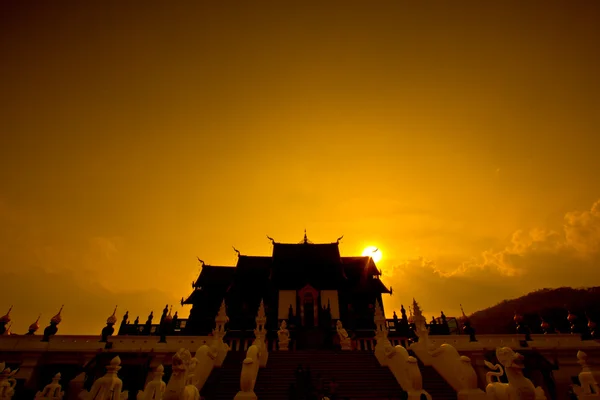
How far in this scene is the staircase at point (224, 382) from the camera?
11.9 metres

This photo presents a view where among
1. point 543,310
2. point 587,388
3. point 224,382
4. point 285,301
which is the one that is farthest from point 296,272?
point 543,310

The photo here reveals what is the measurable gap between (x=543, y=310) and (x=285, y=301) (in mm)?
37869

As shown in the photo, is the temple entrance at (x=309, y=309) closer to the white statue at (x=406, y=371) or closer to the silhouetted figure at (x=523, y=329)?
the white statue at (x=406, y=371)

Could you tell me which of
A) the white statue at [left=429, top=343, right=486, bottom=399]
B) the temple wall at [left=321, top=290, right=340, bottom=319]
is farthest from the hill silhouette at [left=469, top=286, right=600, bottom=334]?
the white statue at [left=429, top=343, right=486, bottom=399]

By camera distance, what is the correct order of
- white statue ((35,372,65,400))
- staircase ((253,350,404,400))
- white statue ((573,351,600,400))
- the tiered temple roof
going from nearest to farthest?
white statue ((573,351,600,400)) → white statue ((35,372,65,400)) → staircase ((253,350,404,400)) → the tiered temple roof

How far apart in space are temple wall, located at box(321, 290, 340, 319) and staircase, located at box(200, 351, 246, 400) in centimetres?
1248

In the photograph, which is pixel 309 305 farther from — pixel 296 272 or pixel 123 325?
pixel 123 325

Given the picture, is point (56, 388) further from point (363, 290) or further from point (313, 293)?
point (363, 290)

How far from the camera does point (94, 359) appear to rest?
15.5 metres

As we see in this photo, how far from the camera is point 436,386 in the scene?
1235cm

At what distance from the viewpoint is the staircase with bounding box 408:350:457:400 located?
11750 millimetres

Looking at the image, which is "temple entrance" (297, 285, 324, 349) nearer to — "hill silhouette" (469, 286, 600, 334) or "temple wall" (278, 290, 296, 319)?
"temple wall" (278, 290, 296, 319)

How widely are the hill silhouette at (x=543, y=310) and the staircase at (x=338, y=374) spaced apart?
30226 mm

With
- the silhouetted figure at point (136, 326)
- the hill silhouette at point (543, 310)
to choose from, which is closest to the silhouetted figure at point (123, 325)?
the silhouetted figure at point (136, 326)
